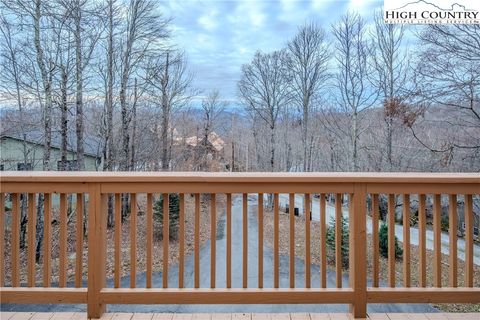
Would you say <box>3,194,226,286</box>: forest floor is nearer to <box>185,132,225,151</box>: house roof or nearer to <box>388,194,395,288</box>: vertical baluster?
<box>185,132,225,151</box>: house roof

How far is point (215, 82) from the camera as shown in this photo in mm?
10266

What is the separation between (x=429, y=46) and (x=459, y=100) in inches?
50.1

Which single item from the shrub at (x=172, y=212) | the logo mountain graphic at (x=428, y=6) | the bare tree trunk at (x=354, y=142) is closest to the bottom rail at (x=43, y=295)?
the logo mountain graphic at (x=428, y=6)

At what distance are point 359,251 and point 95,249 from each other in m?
1.50

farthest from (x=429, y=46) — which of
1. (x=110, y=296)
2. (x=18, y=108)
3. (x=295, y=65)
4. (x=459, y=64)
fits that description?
(x=18, y=108)

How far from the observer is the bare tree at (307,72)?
10.1 metres

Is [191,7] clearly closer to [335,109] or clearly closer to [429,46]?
[429,46]

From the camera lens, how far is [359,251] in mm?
1984

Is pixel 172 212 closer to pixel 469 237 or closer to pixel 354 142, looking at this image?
pixel 354 142

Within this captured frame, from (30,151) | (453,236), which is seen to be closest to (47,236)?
(453,236)

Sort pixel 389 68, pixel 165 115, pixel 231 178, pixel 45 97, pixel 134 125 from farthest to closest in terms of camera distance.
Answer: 1. pixel 165 115
2. pixel 134 125
3. pixel 389 68
4. pixel 45 97
5. pixel 231 178

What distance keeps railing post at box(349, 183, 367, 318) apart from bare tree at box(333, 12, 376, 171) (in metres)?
8.01

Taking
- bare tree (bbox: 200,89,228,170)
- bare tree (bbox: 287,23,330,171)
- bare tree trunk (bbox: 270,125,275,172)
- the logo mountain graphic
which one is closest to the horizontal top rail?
the logo mountain graphic

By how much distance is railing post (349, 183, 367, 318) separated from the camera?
1975 mm
